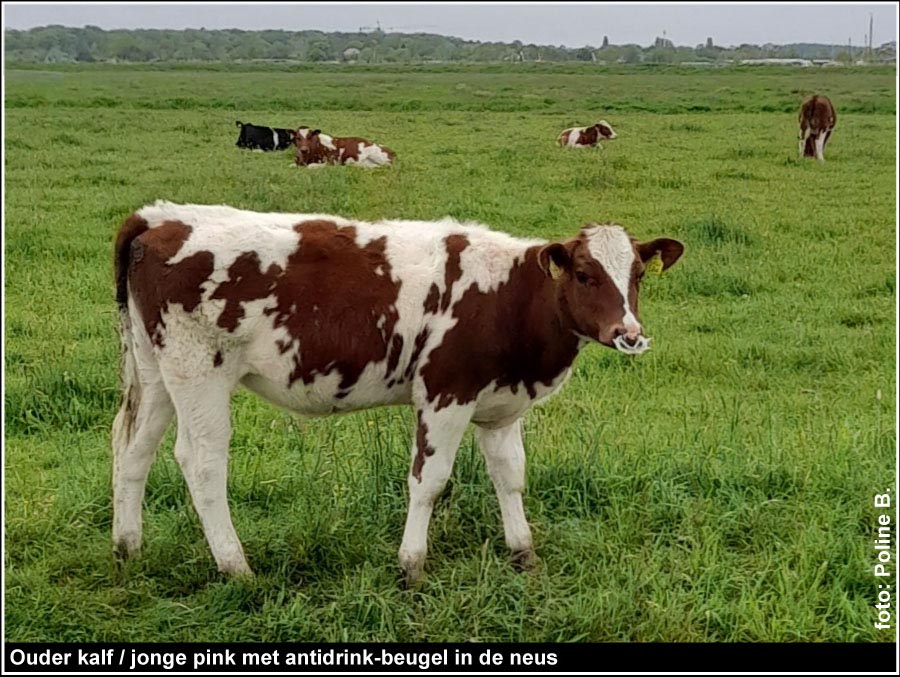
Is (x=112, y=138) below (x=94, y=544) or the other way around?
the other way around

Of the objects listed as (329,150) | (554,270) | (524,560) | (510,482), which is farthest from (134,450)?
(329,150)

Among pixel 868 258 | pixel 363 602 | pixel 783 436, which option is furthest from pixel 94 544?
pixel 868 258

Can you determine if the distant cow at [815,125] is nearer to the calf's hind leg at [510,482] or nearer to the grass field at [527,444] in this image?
the grass field at [527,444]

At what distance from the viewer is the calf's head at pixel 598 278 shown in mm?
4406

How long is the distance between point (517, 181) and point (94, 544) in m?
10.2

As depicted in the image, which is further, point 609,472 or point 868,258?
point 868,258

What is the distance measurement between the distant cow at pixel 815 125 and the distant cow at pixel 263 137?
8.47m

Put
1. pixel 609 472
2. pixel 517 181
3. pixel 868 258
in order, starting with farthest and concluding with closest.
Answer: pixel 517 181
pixel 868 258
pixel 609 472

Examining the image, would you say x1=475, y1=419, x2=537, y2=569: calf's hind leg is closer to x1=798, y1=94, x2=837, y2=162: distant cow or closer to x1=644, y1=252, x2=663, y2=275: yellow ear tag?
x1=644, y1=252, x2=663, y2=275: yellow ear tag

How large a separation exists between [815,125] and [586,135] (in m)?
3.96

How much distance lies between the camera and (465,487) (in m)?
5.38

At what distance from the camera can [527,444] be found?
602 centimetres
